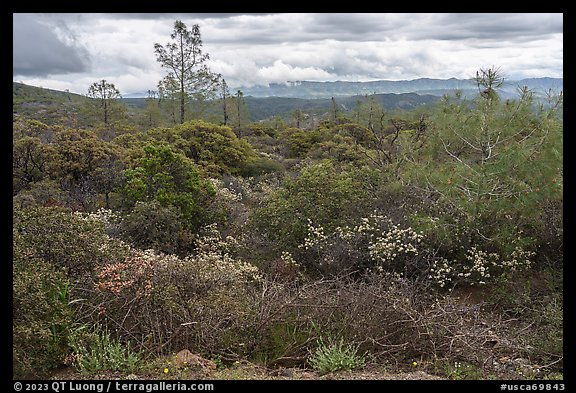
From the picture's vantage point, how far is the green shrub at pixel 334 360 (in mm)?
5223

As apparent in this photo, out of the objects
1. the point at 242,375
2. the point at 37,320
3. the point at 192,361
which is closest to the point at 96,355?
the point at 37,320

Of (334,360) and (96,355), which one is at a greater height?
(96,355)

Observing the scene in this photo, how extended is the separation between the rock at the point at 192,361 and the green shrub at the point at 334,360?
3.45 feet

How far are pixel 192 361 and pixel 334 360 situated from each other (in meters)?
1.44

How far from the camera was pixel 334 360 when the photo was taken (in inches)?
206

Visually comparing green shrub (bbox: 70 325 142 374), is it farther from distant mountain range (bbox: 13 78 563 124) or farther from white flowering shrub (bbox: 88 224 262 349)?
distant mountain range (bbox: 13 78 563 124)

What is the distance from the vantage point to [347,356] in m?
5.39

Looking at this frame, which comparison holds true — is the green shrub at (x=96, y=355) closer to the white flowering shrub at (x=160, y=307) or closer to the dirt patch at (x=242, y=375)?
the dirt patch at (x=242, y=375)

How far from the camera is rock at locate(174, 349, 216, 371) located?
5268mm

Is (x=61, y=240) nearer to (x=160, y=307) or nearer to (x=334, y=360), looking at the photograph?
(x=160, y=307)

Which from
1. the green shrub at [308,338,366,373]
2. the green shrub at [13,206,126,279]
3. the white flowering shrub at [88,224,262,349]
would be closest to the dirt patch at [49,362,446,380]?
the green shrub at [308,338,366,373]

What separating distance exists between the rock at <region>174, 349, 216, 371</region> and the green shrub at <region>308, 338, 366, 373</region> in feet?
3.45

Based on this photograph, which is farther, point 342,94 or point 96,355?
point 342,94

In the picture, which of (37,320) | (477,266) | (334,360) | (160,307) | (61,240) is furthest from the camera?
(477,266)
